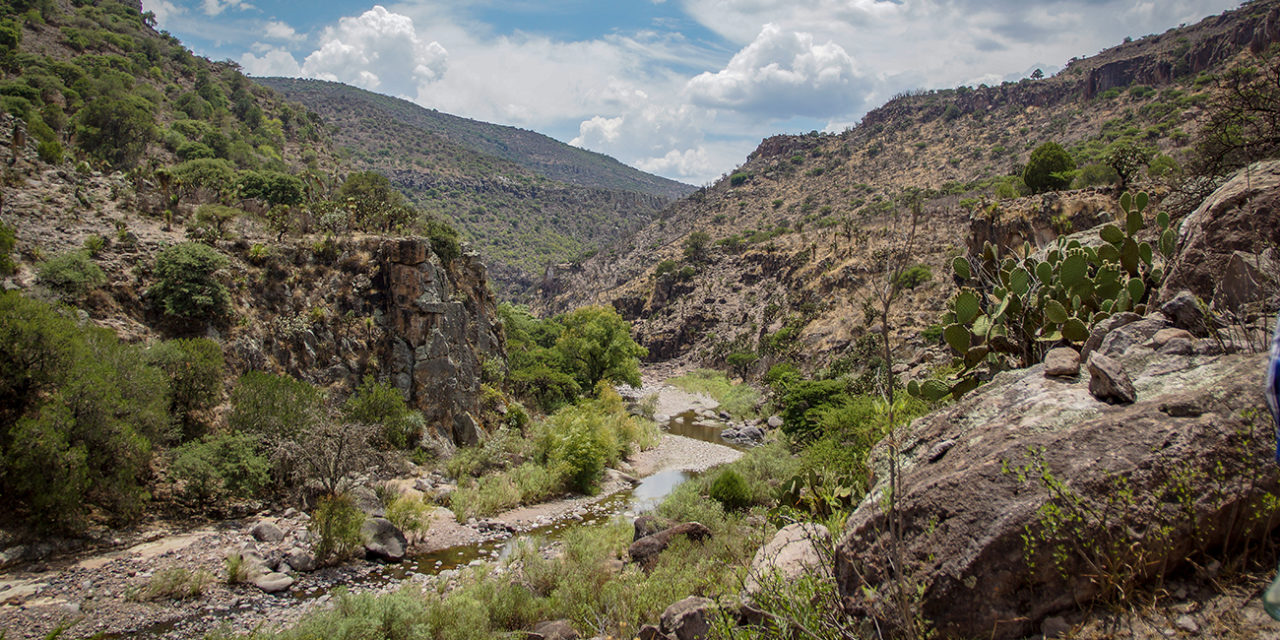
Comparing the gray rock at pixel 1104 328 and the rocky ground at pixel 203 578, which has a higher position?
the gray rock at pixel 1104 328

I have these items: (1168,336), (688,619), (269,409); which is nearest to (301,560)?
(269,409)

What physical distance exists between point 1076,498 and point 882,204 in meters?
67.5

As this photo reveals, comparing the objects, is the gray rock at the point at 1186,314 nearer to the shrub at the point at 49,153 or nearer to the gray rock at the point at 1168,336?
the gray rock at the point at 1168,336

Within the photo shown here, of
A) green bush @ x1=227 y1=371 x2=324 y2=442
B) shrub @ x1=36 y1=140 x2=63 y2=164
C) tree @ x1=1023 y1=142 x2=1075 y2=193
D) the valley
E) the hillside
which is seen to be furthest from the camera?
the hillside

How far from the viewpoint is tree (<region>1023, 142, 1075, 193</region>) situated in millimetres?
40125

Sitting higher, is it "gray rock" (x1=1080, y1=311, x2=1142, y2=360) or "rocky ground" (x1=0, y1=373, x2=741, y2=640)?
"gray rock" (x1=1080, y1=311, x2=1142, y2=360)

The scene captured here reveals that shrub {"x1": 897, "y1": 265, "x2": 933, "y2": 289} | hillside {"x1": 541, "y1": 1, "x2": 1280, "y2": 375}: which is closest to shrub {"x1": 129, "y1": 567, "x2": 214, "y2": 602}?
hillside {"x1": 541, "y1": 1, "x2": 1280, "y2": 375}

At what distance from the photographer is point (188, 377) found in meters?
16.4

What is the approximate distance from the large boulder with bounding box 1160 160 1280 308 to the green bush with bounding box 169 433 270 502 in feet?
61.3

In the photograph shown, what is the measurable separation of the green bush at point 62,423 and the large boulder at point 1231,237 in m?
17.9

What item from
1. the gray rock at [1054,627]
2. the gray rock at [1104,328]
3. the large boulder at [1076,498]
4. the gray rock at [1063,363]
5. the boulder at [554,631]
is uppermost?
the gray rock at [1104,328]

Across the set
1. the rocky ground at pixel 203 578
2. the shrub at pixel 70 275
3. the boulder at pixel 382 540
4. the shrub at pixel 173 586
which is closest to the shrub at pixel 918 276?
the rocky ground at pixel 203 578

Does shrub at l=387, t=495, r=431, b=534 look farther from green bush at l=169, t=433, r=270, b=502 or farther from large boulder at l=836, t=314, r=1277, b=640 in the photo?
large boulder at l=836, t=314, r=1277, b=640

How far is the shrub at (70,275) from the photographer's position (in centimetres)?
1614
